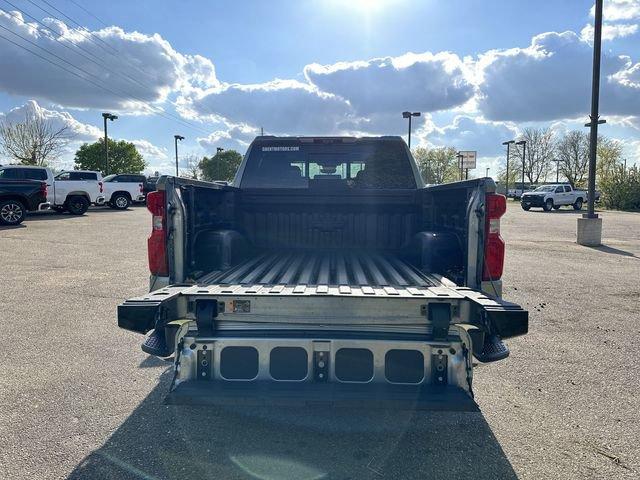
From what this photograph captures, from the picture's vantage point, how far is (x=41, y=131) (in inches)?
1781

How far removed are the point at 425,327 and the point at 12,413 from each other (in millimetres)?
3024

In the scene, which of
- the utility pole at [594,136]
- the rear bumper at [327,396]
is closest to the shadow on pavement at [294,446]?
the rear bumper at [327,396]

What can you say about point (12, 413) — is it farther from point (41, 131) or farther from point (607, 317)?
point (41, 131)

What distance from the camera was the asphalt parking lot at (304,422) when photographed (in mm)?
2828

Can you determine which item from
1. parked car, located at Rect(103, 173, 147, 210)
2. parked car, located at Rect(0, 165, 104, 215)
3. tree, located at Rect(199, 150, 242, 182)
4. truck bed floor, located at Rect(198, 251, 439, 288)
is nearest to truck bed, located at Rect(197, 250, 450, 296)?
truck bed floor, located at Rect(198, 251, 439, 288)

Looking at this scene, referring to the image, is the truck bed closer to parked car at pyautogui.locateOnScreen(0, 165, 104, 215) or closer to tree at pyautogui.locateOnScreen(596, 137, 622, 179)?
parked car at pyautogui.locateOnScreen(0, 165, 104, 215)

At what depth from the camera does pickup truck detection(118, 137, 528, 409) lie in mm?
2820

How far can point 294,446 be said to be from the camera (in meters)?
3.05

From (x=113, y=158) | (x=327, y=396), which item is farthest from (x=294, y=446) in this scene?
(x=113, y=158)

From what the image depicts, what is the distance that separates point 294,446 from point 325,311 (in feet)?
3.07

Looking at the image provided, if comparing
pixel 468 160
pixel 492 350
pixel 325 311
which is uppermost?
pixel 468 160

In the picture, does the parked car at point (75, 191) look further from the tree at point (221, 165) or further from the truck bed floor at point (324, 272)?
the tree at point (221, 165)

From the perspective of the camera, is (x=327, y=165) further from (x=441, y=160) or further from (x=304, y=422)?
(x=441, y=160)

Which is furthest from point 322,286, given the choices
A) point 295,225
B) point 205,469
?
point 295,225
